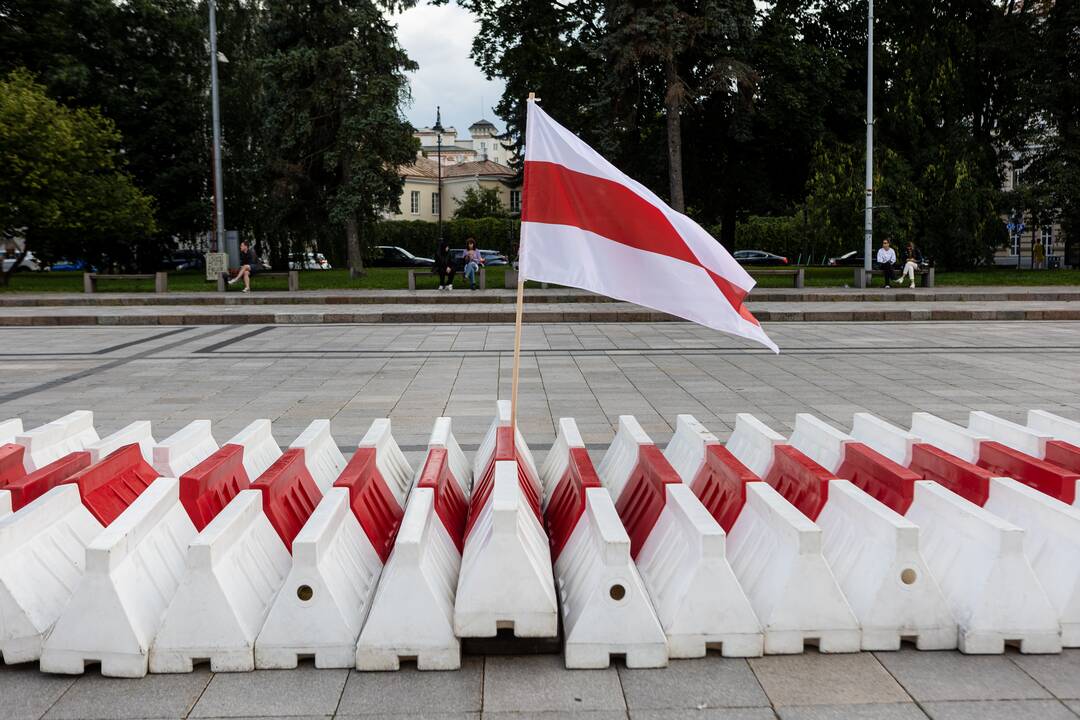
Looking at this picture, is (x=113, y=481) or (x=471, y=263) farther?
(x=471, y=263)

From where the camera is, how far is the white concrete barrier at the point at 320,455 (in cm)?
522

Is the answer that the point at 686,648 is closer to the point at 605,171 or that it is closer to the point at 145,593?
the point at 145,593

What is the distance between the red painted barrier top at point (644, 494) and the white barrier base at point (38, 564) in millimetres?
2372

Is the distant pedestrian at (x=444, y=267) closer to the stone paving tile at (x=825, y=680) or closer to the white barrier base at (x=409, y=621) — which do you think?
the white barrier base at (x=409, y=621)

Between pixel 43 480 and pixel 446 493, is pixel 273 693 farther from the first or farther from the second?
pixel 43 480

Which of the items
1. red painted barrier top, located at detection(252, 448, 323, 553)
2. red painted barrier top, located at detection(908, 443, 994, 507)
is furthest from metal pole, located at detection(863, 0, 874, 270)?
red painted barrier top, located at detection(252, 448, 323, 553)

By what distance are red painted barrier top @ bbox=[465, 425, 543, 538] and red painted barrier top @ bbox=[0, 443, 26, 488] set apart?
2365mm

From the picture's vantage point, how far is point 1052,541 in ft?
12.6

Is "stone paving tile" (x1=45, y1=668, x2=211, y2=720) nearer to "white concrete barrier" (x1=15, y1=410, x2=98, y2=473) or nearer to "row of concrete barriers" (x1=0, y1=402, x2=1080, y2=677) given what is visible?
"row of concrete barriers" (x1=0, y1=402, x2=1080, y2=677)

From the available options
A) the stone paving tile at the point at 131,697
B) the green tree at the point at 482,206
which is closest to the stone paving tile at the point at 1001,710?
the stone paving tile at the point at 131,697

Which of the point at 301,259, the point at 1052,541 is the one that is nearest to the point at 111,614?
the point at 1052,541

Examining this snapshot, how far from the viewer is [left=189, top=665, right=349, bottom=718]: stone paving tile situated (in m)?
3.09

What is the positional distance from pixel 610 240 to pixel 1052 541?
2.34 metres

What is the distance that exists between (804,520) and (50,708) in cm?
276
